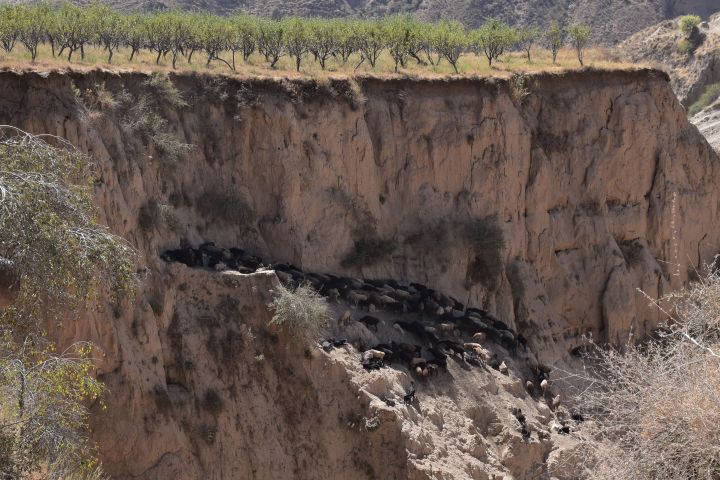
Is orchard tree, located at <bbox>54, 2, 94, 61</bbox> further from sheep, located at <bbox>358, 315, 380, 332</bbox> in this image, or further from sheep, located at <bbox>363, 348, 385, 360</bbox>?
sheep, located at <bbox>363, 348, 385, 360</bbox>

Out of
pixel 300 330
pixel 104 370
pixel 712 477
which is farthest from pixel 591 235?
pixel 712 477

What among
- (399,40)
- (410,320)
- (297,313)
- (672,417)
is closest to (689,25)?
(399,40)

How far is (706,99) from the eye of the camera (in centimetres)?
6606

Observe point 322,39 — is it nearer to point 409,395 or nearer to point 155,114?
point 155,114

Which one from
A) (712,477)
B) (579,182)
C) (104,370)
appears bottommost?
(104,370)

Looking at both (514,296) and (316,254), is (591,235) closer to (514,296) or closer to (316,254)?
(514,296)

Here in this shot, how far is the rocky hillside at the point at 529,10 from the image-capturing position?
83.2 meters

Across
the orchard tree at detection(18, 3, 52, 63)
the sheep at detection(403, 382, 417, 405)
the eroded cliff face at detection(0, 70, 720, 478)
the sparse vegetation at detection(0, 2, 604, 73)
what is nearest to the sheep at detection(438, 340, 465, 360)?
the eroded cliff face at detection(0, 70, 720, 478)

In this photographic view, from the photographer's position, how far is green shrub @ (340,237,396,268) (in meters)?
30.8

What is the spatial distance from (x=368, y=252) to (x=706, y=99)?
43786 millimetres

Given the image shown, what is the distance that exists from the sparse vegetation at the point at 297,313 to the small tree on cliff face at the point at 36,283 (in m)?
11.3

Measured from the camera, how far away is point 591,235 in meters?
36.1

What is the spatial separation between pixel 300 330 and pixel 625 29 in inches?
2788

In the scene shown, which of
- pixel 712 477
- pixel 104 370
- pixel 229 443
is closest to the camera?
pixel 712 477
